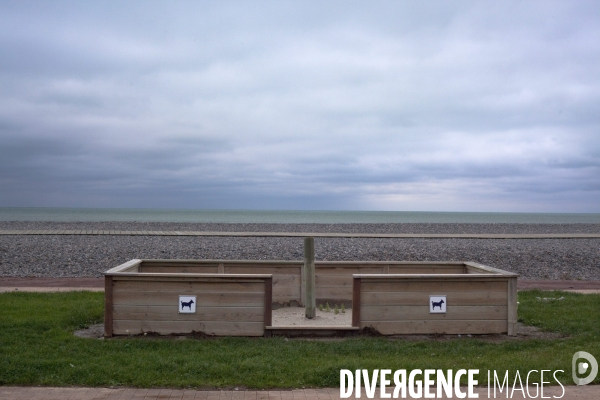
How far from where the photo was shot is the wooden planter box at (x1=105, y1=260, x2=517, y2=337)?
8406 millimetres

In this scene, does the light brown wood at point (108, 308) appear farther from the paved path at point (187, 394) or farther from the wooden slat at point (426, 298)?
the wooden slat at point (426, 298)

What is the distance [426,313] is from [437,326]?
0.25m

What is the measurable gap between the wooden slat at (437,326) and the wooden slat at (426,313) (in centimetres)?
6

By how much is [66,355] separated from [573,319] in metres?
7.79

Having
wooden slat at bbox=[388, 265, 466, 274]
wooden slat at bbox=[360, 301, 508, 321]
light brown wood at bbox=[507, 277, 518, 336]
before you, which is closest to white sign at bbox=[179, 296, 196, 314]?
wooden slat at bbox=[360, 301, 508, 321]

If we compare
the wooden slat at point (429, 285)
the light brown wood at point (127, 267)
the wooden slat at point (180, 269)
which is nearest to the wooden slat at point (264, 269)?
the wooden slat at point (180, 269)

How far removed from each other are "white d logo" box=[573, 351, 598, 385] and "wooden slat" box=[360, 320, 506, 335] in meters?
1.52

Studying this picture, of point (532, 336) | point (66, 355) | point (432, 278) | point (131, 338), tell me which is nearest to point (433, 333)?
point (432, 278)

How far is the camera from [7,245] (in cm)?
2295

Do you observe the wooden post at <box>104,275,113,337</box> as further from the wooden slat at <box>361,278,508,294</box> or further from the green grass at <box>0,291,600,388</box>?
the wooden slat at <box>361,278,508,294</box>

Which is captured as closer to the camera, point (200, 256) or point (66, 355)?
point (66, 355)

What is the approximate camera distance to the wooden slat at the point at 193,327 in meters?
8.41

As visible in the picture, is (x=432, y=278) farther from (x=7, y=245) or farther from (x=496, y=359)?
(x=7, y=245)

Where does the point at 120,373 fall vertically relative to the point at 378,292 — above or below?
below
